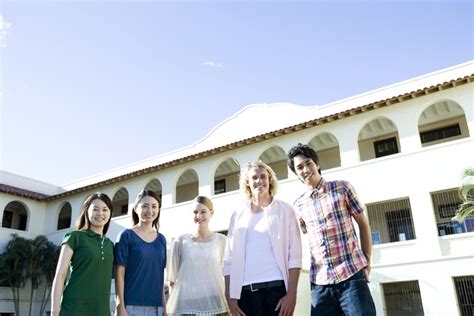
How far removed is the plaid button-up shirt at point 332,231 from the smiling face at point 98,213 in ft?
6.32

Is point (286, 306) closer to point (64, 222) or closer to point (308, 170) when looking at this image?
point (308, 170)

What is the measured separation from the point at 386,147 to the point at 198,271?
16534 millimetres

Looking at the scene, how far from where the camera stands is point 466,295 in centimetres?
1302

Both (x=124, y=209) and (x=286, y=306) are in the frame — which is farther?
(x=124, y=209)

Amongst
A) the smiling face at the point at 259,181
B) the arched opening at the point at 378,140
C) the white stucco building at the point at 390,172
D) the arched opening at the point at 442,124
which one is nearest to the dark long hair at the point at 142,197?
the smiling face at the point at 259,181

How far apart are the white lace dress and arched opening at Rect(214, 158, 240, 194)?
1764 centimetres

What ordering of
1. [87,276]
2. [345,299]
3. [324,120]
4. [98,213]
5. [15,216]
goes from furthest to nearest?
[15,216], [324,120], [98,213], [87,276], [345,299]

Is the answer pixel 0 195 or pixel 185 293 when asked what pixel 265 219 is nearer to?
pixel 185 293

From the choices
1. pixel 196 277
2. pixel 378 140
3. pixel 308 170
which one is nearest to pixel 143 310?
pixel 196 277

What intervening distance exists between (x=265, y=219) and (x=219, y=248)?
0.93 m

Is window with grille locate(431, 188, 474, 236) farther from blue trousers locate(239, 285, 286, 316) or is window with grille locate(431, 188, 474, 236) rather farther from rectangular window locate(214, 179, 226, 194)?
blue trousers locate(239, 285, 286, 316)

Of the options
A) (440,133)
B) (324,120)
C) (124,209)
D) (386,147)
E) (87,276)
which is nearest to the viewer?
(87,276)

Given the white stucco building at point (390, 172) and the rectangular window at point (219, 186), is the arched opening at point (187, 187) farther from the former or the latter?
the rectangular window at point (219, 186)

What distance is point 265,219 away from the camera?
3.38 metres
